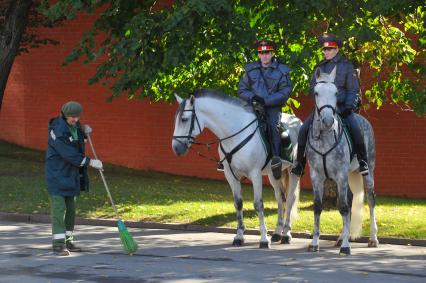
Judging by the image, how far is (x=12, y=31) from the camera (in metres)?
22.3

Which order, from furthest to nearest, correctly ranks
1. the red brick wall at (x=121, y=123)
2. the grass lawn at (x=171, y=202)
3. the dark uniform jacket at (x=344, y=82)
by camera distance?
the red brick wall at (x=121, y=123), the grass lawn at (x=171, y=202), the dark uniform jacket at (x=344, y=82)

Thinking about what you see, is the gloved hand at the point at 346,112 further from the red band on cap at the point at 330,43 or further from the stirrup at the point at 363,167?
the red band on cap at the point at 330,43

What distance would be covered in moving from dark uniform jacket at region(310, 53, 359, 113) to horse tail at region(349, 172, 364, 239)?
129 centimetres

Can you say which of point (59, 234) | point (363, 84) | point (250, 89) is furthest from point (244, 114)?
point (363, 84)

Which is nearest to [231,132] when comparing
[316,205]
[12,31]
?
[316,205]

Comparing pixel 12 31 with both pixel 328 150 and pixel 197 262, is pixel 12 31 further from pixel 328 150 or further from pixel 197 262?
pixel 197 262

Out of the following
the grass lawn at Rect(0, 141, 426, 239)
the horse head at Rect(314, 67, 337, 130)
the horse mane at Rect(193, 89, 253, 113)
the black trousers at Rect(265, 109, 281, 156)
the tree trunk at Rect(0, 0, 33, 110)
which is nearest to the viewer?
the horse head at Rect(314, 67, 337, 130)

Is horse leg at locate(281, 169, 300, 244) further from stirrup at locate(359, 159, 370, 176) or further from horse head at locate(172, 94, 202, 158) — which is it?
horse head at locate(172, 94, 202, 158)

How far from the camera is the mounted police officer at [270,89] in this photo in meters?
13.2

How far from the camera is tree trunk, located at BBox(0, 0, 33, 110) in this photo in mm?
22328

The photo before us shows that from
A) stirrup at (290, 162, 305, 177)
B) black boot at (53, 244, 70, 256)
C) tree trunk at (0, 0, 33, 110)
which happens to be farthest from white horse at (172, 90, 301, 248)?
tree trunk at (0, 0, 33, 110)

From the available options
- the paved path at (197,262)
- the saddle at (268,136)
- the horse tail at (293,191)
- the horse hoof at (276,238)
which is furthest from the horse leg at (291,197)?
the saddle at (268,136)

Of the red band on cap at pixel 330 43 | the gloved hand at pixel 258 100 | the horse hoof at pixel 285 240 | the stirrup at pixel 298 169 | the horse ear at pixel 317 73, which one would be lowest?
the horse hoof at pixel 285 240

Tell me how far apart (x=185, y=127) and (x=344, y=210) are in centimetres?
243
